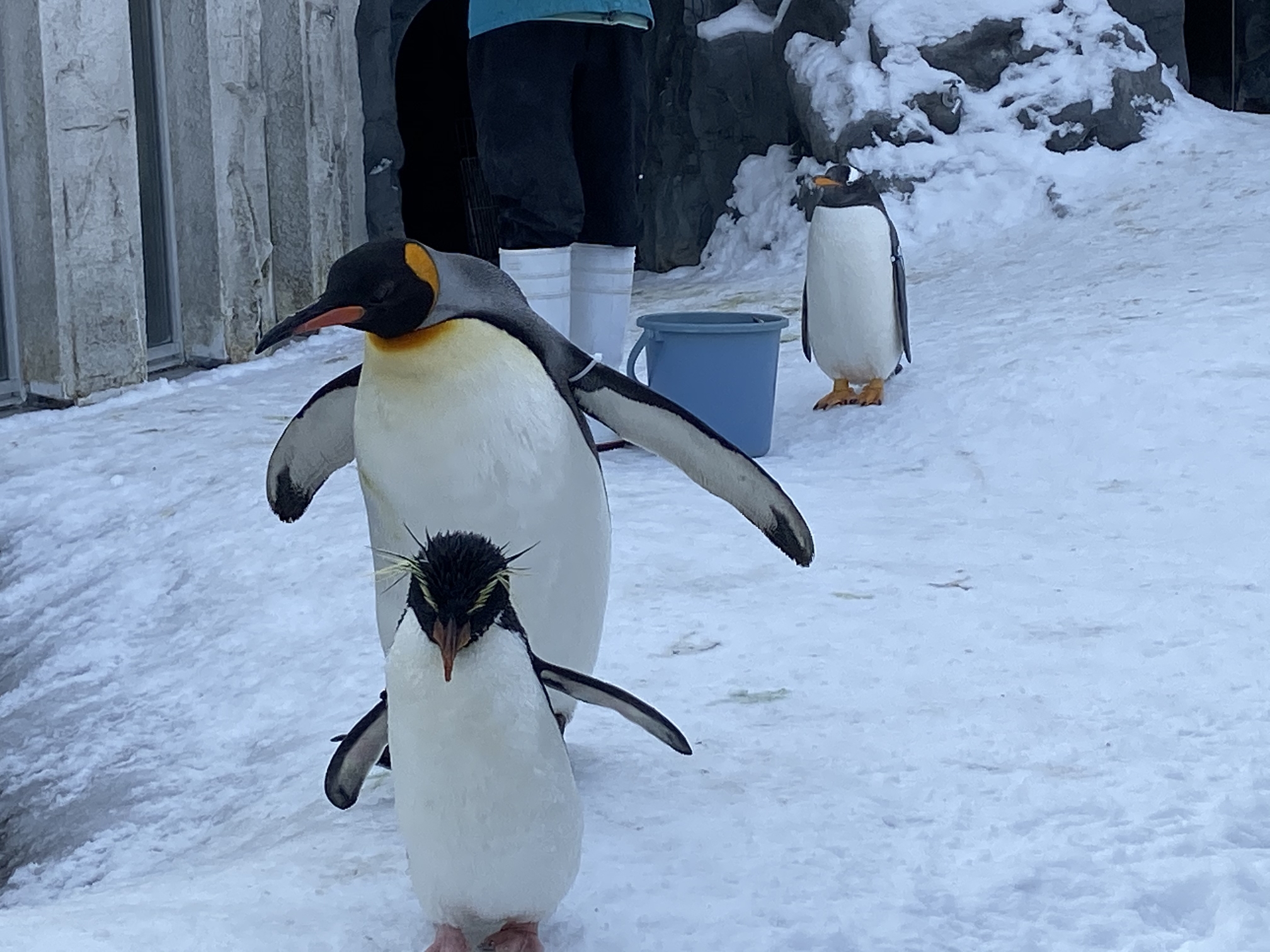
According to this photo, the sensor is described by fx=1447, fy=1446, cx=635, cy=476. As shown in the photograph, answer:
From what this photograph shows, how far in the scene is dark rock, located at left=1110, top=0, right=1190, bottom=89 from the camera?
734 centimetres

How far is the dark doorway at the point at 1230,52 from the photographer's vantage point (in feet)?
29.6

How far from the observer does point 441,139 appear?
8633mm

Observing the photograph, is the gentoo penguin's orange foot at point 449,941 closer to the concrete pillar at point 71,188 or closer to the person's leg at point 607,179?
the person's leg at point 607,179

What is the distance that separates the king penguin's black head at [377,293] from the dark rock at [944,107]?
548 centimetres

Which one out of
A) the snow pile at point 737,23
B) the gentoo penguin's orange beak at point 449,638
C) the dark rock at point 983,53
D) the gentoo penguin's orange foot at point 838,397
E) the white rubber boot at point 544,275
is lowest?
the gentoo penguin's orange foot at point 838,397

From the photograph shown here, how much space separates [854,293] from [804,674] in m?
1.99

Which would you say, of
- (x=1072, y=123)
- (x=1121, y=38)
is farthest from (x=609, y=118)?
(x=1121, y=38)

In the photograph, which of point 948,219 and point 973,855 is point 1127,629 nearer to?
point 973,855

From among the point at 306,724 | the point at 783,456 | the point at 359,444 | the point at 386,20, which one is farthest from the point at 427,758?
the point at 386,20

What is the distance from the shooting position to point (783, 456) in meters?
3.73

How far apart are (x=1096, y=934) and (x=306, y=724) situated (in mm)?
1265

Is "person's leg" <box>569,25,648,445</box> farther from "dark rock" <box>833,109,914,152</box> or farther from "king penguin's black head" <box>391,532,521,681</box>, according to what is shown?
"dark rock" <box>833,109,914,152</box>

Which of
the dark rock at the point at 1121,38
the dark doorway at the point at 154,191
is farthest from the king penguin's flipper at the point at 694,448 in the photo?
the dark rock at the point at 1121,38

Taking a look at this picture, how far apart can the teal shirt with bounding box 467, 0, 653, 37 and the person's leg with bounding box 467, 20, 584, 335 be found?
0.02m
